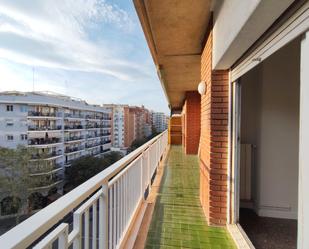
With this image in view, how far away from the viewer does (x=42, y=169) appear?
20547 millimetres

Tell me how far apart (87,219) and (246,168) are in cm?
259

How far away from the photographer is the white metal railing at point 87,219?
62cm

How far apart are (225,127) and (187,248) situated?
148cm

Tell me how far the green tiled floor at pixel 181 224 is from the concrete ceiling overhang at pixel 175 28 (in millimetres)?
2543

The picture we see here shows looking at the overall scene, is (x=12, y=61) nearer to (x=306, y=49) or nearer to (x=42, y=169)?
(x=42, y=169)

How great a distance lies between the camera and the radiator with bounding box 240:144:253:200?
118 inches

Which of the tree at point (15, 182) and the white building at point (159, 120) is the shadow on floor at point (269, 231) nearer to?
the tree at point (15, 182)

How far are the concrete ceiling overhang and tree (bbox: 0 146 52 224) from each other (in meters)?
16.0

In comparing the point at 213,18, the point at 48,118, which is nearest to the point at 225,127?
the point at 213,18

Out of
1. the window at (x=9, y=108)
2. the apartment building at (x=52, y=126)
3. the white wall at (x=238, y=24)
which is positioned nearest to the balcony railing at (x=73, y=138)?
the apartment building at (x=52, y=126)

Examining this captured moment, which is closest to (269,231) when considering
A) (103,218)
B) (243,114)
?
(243,114)

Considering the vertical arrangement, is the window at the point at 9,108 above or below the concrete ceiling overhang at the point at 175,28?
above

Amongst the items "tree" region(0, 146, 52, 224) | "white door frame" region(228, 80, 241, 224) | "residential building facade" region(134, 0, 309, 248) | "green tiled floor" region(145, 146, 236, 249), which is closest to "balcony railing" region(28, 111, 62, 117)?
"tree" region(0, 146, 52, 224)

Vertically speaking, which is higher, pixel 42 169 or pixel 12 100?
pixel 12 100
